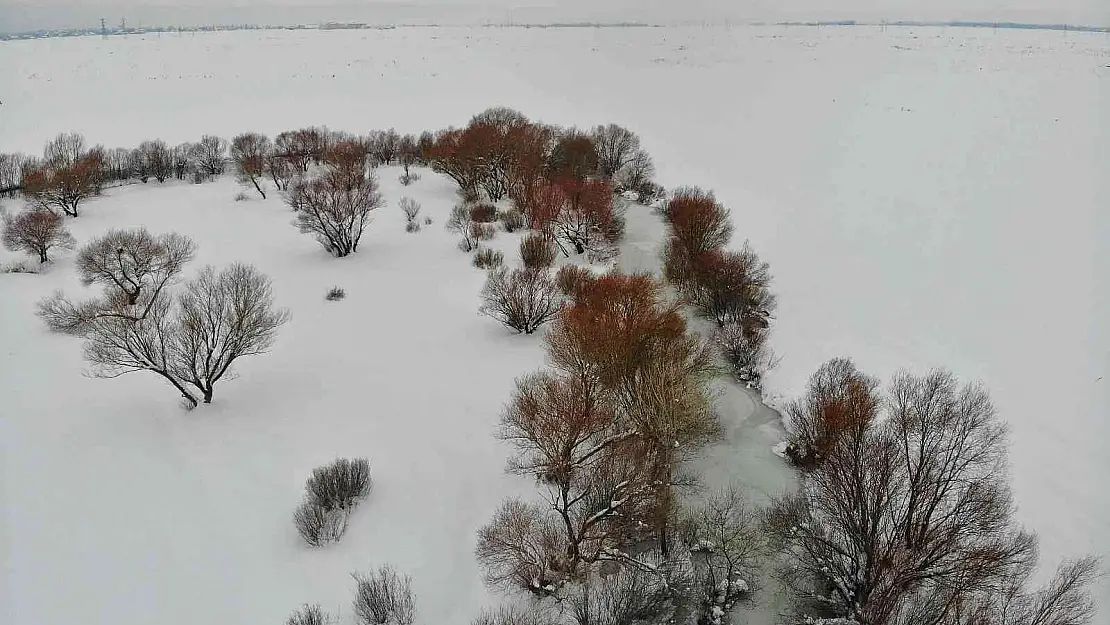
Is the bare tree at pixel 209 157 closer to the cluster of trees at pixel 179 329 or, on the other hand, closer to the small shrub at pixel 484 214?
the small shrub at pixel 484 214

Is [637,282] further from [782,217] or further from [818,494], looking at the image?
[782,217]

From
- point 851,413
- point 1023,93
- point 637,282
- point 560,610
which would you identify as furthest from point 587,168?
point 1023,93

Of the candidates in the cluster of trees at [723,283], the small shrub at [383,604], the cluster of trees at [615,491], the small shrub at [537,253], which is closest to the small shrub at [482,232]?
the small shrub at [537,253]

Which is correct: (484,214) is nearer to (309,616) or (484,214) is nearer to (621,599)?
(309,616)

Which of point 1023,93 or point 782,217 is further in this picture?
point 1023,93

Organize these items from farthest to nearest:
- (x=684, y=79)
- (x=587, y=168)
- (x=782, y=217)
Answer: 1. (x=684, y=79)
2. (x=587, y=168)
3. (x=782, y=217)

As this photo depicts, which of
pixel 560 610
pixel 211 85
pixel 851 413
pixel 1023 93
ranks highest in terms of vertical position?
pixel 1023 93

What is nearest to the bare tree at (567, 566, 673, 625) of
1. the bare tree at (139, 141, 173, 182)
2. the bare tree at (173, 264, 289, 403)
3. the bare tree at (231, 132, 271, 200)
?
the bare tree at (173, 264, 289, 403)
